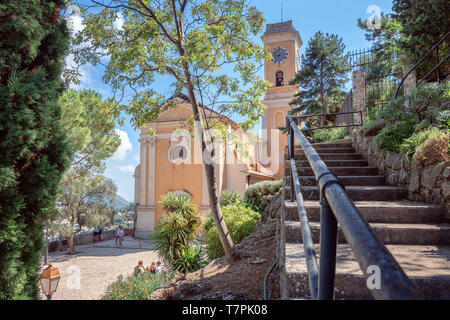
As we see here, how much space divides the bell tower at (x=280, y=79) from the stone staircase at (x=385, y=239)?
66.4 ft

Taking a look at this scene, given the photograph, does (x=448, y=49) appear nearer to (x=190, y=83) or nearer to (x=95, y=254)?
(x=190, y=83)

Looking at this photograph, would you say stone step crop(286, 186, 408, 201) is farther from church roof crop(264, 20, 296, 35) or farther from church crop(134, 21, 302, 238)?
church roof crop(264, 20, 296, 35)

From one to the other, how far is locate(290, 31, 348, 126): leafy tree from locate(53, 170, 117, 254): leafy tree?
14373 millimetres

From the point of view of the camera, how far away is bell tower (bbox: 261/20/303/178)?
24031mm

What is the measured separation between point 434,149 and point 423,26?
5742 mm

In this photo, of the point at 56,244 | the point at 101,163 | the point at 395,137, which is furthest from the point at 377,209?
the point at 56,244

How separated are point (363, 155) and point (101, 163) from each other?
544 inches

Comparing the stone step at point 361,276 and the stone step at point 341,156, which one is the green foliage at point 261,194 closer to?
the stone step at point 341,156

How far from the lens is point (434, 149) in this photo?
3287mm

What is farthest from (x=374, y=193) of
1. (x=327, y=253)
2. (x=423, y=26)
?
(x=423, y=26)

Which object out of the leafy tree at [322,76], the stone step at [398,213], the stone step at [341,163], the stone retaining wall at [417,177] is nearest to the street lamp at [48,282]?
the stone step at [398,213]

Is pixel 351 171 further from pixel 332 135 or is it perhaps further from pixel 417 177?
pixel 332 135

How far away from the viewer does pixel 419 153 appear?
11.2ft

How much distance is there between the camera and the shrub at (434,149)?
3.20 m
